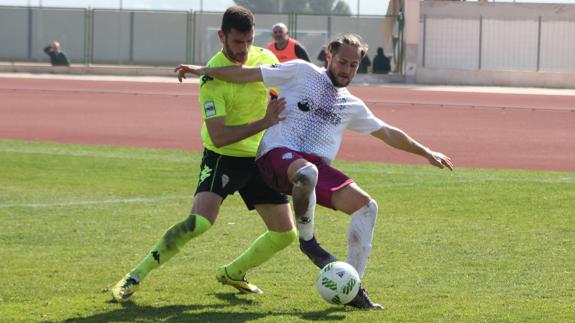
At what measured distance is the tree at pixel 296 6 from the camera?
201 ft

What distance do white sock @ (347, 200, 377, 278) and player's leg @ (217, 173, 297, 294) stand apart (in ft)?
2.29

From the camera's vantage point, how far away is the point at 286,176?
23.6 feet

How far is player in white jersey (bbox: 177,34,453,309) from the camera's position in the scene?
23.8ft

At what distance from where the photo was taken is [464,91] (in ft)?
130

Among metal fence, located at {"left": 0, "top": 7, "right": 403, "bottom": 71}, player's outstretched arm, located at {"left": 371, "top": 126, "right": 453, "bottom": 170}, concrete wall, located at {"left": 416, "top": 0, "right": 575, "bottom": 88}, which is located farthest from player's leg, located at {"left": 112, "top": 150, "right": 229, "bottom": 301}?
metal fence, located at {"left": 0, "top": 7, "right": 403, "bottom": 71}

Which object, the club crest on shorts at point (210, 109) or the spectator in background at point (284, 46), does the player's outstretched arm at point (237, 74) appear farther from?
the spectator in background at point (284, 46)

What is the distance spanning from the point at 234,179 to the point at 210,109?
0.51m

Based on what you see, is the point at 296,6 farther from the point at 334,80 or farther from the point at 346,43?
the point at 346,43

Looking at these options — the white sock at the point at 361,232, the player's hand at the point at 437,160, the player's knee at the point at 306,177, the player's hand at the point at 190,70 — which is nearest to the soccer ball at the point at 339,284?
the white sock at the point at 361,232

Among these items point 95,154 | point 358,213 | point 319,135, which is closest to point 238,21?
point 319,135

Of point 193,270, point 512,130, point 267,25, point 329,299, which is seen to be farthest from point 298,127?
point 267,25

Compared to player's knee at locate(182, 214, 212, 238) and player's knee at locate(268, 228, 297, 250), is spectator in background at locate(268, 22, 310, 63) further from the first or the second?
player's knee at locate(182, 214, 212, 238)

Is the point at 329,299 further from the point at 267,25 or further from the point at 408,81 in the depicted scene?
the point at 267,25

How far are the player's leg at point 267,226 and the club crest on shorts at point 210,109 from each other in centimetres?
59
